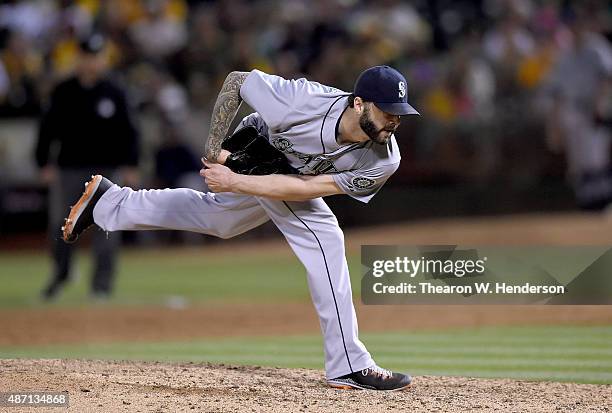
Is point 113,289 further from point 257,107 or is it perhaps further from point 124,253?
point 257,107

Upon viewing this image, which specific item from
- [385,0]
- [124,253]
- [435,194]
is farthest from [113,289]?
[385,0]

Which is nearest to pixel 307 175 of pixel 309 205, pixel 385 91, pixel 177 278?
pixel 309 205

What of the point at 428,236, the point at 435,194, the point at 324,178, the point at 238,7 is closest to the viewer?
the point at 324,178

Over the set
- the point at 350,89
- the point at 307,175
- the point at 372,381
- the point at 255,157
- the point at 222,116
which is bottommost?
the point at 372,381

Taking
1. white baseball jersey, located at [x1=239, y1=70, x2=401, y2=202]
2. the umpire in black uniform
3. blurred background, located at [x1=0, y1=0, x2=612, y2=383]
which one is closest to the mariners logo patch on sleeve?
white baseball jersey, located at [x1=239, y1=70, x2=401, y2=202]

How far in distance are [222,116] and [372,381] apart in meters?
1.75

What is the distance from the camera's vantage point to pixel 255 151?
21.1 feet

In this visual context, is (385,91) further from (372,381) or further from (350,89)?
(350,89)

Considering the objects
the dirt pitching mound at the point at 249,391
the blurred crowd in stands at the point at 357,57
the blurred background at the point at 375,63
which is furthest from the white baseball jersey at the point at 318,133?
the blurred crowd in stands at the point at 357,57

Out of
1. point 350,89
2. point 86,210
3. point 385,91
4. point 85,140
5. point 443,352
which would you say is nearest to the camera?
point 385,91

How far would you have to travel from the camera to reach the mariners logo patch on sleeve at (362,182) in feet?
20.1

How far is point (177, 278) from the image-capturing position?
14.0 meters

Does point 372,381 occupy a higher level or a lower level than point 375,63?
lower

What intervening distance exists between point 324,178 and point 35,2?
13.5 meters
